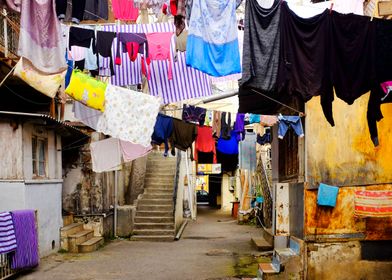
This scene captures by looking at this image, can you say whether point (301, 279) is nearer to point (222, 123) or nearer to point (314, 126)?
point (314, 126)

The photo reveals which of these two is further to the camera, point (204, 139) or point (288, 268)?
point (204, 139)

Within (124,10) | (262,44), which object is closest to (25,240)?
(124,10)

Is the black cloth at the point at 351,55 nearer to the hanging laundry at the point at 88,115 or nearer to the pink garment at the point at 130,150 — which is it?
the hanging laundry at the point at 88,115

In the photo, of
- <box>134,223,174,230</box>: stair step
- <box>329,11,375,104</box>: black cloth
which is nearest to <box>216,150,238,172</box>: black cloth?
<box>134,223,174,230</box>: stair step

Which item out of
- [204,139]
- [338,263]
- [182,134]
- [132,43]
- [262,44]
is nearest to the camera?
[262,44]

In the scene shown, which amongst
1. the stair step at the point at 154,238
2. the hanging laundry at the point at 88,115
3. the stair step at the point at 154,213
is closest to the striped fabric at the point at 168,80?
the hanging laundry at the point at 88,115

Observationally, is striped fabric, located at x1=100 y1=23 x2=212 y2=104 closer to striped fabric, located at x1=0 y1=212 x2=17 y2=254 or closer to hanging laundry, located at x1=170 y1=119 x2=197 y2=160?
hanging laundry, located at x1=170 y1=119 x2=197 y2=160

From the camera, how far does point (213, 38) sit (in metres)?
8.71

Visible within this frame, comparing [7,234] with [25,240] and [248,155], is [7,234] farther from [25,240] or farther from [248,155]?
[248,155]

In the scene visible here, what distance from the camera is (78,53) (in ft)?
43.0

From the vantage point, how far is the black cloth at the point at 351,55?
7.41 m

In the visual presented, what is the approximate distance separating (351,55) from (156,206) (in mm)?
14552

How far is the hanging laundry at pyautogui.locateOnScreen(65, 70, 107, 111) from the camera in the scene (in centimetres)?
1273

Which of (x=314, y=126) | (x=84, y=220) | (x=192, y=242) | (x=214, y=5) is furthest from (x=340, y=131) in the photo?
(x=84, y=220)
